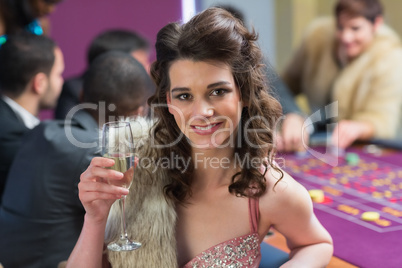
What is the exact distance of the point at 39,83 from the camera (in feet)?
10.5

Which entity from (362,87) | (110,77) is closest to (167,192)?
(110,77)

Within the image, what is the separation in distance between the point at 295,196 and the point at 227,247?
0.84 ft

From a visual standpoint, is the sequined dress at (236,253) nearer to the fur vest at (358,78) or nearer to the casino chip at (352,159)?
the casino chip at (352,159)

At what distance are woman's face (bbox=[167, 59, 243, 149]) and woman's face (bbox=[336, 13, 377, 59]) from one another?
2569 millimetres

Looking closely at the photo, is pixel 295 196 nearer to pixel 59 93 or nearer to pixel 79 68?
pixel 59 93

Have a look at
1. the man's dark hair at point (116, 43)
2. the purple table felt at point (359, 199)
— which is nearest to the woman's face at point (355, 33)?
the purple table felt at point (359, 199)

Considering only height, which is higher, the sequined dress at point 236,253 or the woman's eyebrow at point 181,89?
the woman's eyebrow at point 181,89

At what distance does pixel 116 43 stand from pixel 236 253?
2357mm

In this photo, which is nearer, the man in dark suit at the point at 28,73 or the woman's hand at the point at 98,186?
the woman's hand at the point at 98,186

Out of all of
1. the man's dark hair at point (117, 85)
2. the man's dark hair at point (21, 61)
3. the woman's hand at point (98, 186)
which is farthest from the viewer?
the man's dark hair at point (21, 61)

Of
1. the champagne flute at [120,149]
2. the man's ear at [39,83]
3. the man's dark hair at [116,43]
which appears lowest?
the champagne flute at [120,149]

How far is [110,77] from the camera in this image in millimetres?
2363

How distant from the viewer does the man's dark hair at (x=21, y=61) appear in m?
3.11

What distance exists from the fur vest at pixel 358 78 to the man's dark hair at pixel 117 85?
1.75 m
